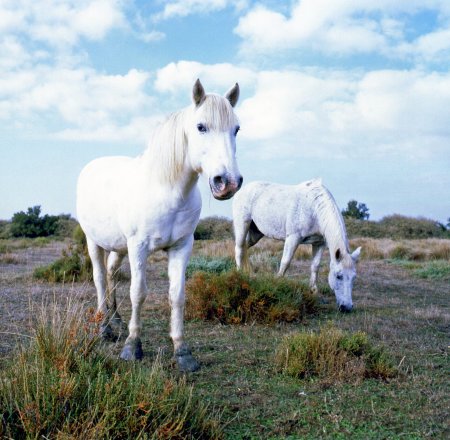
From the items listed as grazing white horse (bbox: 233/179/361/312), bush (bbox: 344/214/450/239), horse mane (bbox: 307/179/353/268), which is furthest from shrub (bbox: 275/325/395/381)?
bush (bbox: 344/214/450/239)

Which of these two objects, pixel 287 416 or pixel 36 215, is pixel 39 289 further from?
pixel 36 215

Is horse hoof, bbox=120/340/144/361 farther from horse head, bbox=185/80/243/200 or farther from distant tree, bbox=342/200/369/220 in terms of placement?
distant tree, bbox=342/200/369/220

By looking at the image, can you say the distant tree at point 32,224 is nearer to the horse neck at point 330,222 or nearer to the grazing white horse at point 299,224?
the grazing white horse at point 299,224

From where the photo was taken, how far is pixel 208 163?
12.9ft

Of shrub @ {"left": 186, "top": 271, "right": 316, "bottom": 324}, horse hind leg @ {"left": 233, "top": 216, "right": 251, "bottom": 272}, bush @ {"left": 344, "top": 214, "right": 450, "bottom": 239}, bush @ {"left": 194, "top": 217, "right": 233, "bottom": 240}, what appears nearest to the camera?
shrub @ {"left": 186, "top": 271, "right": 316, "bottom": 324}

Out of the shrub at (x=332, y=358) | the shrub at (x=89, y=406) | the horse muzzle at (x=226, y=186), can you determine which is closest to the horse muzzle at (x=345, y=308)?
the shrub at (x=332, y=358)

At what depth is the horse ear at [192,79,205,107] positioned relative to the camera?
4.12 metres

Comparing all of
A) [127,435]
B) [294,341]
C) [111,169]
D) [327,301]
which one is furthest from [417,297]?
[127,435]

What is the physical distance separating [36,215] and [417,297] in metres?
26.5

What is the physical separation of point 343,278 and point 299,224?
1.63 meters

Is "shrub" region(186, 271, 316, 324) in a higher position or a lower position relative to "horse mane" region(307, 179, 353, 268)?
lower

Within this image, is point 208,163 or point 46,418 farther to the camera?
point 208,163

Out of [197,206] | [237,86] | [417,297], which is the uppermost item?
[237,86]

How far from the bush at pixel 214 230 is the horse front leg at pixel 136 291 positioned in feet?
75.2
